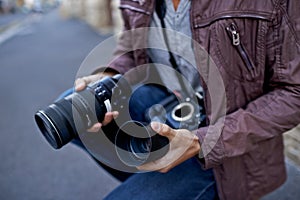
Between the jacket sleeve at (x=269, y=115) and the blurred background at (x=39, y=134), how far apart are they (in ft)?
1.18

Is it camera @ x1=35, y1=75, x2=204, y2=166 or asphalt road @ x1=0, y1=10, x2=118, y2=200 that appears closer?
camera @ x1=35, y1=75, x2=204, y2=166

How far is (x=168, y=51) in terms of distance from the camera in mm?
666

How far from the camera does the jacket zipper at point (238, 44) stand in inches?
19.8

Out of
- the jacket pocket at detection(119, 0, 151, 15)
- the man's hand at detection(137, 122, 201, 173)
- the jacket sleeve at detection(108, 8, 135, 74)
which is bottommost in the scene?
the man's hand at detection(137, 122, 201, 173)

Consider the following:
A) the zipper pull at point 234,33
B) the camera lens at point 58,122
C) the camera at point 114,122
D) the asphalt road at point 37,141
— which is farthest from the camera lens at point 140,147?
the asphalt road at point 37,141

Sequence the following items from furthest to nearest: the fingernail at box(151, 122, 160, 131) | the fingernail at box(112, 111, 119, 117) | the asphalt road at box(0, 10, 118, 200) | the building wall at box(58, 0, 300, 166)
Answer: the asphalt road at box(0, 10, 118, 200), the building wall at box(58, 0, 300, 166), the fingernail at box(112, 111, 119, 117), the fingernail at box(151, 122, 160, 131)

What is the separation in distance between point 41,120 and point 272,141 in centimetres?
45

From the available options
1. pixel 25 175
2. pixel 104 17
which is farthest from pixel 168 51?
pixel 104 17

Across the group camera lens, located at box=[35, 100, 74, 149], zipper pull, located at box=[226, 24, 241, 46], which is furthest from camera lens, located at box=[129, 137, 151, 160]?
zipper pull, located at box=[226, 24, 241, 46]

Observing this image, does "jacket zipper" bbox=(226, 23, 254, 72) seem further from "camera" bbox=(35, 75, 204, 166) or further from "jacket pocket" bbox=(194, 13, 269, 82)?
"camera" bbox=(35, 75, 204, 166)

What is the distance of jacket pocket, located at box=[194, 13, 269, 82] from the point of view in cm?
50

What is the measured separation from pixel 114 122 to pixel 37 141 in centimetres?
87

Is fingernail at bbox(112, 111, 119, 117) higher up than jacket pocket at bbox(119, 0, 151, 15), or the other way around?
jacket pocket at bbox(119, 0, 151, 15)

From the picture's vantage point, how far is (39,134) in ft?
4.53
